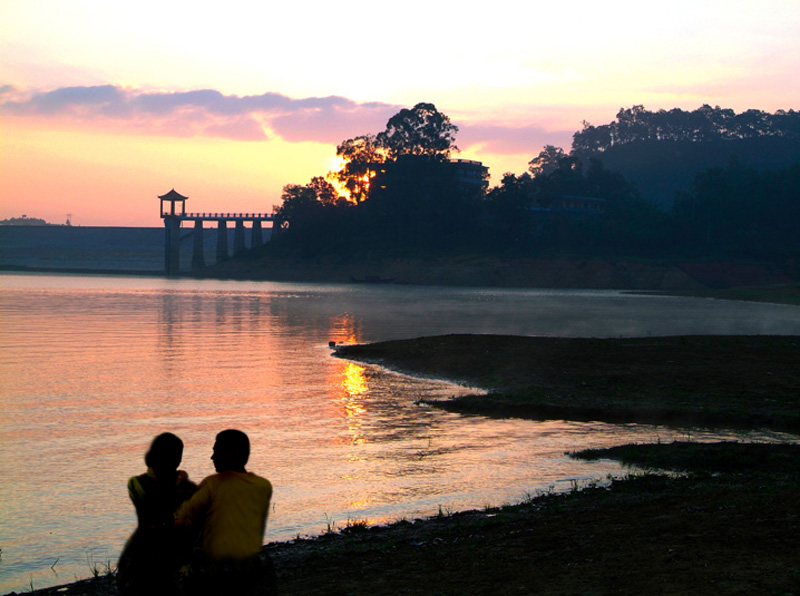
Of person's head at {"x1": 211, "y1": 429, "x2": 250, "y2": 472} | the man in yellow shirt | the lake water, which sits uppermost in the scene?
person's head at {"x1": 211, "y1": 429, "x2": 250, "y2": 472}

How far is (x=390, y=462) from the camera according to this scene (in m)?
18.2

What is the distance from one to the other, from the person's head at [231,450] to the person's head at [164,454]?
261 mm

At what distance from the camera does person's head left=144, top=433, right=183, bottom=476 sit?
6.01 meters

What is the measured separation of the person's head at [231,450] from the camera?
612 cm

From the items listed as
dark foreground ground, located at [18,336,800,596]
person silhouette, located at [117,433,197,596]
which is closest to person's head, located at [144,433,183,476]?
person silhouette, located at [117,433,197,596]

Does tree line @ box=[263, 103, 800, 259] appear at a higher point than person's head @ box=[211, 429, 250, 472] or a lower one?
higher

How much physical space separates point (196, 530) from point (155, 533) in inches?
10.7

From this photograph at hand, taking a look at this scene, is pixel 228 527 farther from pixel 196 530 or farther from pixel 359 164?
pixel 359 164

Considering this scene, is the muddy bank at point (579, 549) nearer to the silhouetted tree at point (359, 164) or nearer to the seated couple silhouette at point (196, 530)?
the seated couple silhouette at point (196, 530)

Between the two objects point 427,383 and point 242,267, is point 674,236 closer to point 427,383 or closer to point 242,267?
point 242,267

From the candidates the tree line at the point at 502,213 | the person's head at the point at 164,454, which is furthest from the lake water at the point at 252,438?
the tree line at the point at 502,213

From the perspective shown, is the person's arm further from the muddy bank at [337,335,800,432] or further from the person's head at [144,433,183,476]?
the muddy bank at [337,335,800,432]

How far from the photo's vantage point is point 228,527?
6188mm

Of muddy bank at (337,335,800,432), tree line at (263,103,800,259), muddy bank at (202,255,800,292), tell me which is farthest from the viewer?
tree line at (263,103,800,259)
